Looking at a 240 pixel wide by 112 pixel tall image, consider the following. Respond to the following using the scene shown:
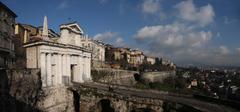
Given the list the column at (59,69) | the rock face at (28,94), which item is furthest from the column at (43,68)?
the column at (59,69)

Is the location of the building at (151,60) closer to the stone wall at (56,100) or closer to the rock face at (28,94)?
the stone wall at (56,100)

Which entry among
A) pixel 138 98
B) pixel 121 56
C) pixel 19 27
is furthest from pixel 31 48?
pixel 121 56

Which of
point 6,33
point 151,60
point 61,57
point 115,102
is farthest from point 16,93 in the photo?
point 151,60

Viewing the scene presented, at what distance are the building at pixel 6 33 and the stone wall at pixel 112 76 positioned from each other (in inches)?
495

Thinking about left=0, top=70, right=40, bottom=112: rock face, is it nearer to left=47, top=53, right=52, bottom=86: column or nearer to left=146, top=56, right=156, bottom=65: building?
left=47, top=53, right=52, bottom=86: column

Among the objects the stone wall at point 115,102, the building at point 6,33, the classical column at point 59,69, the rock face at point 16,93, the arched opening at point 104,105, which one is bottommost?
the arched opening at point 104,105

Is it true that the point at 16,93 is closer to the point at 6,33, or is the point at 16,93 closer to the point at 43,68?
the point at 43,68

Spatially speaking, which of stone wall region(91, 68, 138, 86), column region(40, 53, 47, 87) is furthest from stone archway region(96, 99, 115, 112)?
stone wall region(91, 68, 138, 86)

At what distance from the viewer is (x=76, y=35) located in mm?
31344

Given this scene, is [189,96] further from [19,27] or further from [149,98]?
[19,27]

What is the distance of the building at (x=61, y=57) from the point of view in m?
23.8

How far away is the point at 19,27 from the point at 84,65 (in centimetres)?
1383

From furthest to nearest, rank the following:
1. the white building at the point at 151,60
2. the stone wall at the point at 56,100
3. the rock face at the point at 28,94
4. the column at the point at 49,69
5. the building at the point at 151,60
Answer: the white building at the point at 151,60
the building at the point at 151,60
the column at the point at 49,69
the stone wall at the point at 56,100
the rock face at the point at 28,94

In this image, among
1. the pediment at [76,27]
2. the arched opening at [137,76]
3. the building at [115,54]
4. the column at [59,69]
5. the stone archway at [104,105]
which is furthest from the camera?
the building at [115,54]
